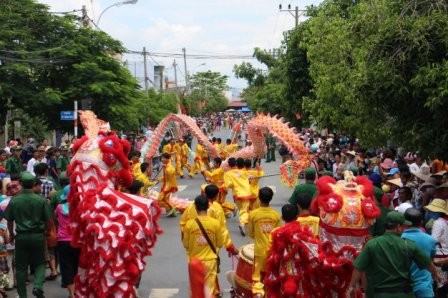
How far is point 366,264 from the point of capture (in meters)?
6.21

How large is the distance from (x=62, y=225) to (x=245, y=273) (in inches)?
107

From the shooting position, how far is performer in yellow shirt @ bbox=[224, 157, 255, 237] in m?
13.2

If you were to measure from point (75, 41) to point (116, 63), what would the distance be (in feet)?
6.08

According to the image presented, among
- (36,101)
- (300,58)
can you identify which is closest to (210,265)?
(36,101)

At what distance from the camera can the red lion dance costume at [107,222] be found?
757cm

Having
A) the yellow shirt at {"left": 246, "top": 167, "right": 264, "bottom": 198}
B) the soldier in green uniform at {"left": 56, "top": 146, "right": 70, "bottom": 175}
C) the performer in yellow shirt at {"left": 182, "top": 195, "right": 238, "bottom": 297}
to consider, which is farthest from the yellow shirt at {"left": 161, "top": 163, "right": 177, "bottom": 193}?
the performer in yellow shirt at {"left": 182, "top": 195, "right": 238, "bottom": 297}

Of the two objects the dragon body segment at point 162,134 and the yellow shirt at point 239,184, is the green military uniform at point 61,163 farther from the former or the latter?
the yellow shirt at point 239,184

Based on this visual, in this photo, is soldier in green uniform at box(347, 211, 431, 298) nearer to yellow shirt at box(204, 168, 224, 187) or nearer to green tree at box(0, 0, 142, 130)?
yellow shirt at box(204, 168, 224, 187)

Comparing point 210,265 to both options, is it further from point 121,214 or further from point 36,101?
point 36,101

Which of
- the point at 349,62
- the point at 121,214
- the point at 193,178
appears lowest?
the point at 193,178

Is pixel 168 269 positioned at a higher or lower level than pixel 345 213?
lower

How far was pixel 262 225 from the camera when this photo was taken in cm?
809

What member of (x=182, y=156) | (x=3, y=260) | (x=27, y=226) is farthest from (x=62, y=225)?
(x=182, y=156)

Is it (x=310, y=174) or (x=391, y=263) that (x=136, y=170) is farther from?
(x=391, y=263)
